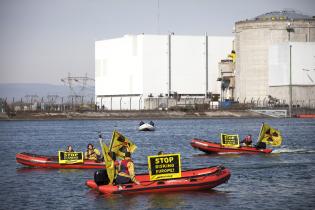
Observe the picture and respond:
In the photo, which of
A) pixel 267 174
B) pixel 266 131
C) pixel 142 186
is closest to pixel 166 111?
pixel 266 131

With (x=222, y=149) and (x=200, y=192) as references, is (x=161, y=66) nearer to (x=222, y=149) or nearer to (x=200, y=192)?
(x=222, y=149)

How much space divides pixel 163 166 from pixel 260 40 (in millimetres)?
143154

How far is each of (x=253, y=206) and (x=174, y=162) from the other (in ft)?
16.9

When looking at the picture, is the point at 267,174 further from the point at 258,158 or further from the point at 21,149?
the point at 21,149

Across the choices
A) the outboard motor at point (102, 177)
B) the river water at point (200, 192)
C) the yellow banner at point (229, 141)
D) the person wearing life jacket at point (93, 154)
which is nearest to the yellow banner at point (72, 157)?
the person wearing life jacket at point (93, 154)

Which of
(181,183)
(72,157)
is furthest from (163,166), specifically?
(72,157)

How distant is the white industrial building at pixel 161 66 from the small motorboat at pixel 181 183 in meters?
146

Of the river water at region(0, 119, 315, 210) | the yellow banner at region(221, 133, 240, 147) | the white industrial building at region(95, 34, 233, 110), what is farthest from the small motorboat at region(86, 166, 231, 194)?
the white industrial building at region(95, 34, 233, 110)

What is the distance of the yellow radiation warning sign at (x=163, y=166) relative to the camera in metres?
43.2

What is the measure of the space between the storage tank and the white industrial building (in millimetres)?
11010

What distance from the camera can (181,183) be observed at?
43.4m

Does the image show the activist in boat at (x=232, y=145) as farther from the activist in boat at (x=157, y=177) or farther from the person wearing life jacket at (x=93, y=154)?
the activist in boat at (x=157, y=177)

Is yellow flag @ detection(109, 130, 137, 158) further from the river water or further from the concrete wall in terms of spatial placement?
the concrete wall

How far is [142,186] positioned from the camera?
43000 millimetres
